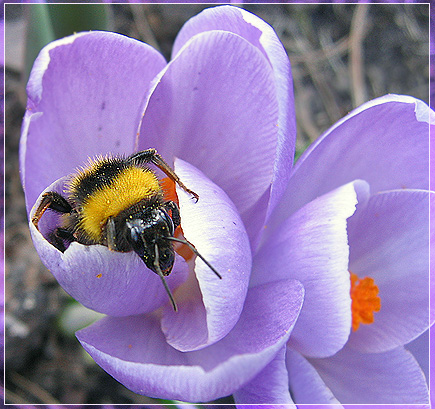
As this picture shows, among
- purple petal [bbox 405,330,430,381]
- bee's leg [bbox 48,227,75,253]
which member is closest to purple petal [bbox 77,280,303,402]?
bee's leg [bbox 48,227,75,253]

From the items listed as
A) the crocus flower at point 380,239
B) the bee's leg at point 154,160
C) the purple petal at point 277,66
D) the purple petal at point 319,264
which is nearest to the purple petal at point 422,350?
the crocus flower at point 380,239

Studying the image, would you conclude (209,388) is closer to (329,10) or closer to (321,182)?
(321,182)

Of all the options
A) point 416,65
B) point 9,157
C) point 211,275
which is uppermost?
point 211,275

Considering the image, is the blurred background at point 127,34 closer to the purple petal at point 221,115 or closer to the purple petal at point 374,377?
the purple petal at point 374,377

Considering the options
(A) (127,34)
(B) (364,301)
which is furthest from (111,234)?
(A) (127,34)

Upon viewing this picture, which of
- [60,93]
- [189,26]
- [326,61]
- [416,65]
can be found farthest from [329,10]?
[60,93]

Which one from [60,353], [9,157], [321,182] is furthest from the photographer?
[9,157]

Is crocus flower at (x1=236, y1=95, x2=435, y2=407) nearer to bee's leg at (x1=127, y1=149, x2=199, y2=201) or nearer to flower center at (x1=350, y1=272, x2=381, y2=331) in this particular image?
flower center at (x1=350, y1=272, x2=381, y2=331)

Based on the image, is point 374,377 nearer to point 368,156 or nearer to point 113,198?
point 368,156
